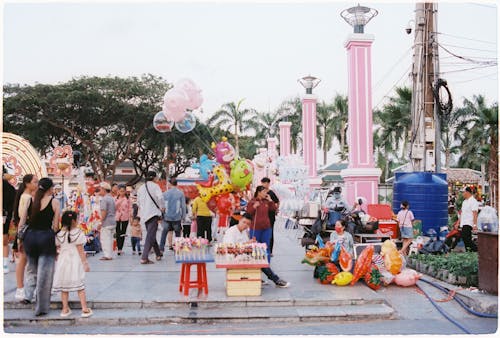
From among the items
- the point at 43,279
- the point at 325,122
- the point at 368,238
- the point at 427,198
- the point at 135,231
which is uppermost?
the point at 325,122

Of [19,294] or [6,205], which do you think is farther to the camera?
[6,205]

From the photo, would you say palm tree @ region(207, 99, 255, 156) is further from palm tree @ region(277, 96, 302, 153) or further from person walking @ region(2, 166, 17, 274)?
person walking @ region(2, 166, 17, 274)

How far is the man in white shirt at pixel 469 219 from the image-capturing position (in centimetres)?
1088

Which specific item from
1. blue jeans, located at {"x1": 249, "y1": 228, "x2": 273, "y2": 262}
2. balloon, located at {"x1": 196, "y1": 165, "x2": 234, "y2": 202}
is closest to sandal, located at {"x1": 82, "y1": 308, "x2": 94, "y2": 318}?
blue jeans, located at {"x1": 249, "y1": 228, "x2": 273, "y2": 262}

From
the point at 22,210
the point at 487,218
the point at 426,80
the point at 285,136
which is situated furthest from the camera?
the point at 285,136

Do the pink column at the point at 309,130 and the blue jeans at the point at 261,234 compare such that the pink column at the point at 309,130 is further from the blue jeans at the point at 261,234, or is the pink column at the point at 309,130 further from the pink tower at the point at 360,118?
the blue jeans at the point at 261,234

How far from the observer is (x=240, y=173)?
11.7 metres

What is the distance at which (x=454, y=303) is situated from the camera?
290 inches

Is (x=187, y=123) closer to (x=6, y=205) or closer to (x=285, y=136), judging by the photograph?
(x=6, y=205)

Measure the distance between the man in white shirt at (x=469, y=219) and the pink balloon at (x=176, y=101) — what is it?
20.5 feet

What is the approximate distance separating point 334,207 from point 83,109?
70.9 ft

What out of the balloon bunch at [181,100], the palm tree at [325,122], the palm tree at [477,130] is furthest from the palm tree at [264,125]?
the balloon bunch at [181,100]

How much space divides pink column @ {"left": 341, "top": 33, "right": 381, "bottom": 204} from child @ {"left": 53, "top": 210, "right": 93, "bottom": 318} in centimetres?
897

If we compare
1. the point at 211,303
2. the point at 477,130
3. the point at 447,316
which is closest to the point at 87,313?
the point at 211,303
